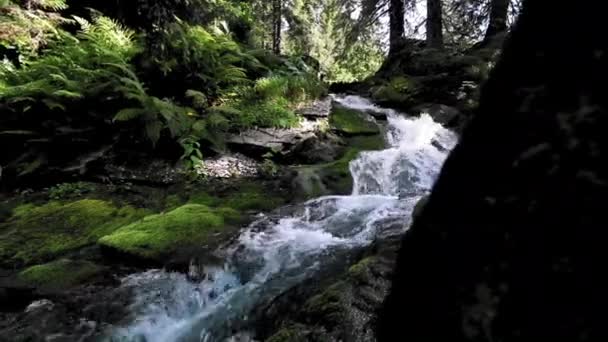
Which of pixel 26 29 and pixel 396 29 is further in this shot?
pixel 396 29

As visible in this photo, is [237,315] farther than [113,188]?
No

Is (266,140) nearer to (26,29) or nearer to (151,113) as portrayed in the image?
(151,113)

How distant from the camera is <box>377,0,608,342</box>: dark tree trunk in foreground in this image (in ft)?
3.12

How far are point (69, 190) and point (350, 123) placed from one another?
16.9 ft

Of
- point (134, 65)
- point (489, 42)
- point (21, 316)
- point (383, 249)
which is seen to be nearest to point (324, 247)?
point (383, 249)

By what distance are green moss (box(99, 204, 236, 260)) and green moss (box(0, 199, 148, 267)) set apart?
536 millimetres

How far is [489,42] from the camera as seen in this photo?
1205 centimetres

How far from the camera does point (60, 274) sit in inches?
171

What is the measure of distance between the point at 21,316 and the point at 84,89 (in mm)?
4619

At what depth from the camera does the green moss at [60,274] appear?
13.8ft

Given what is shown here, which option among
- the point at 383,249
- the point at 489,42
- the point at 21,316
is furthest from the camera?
the point at 489,42

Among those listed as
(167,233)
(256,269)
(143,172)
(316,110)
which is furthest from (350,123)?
(256,269)

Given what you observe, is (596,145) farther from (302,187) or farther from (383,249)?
(302,187)

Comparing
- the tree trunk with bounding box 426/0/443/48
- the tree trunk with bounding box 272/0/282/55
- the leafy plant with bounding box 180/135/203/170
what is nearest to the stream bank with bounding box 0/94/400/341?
the leafy plant with bounding box 180/135/203/170
